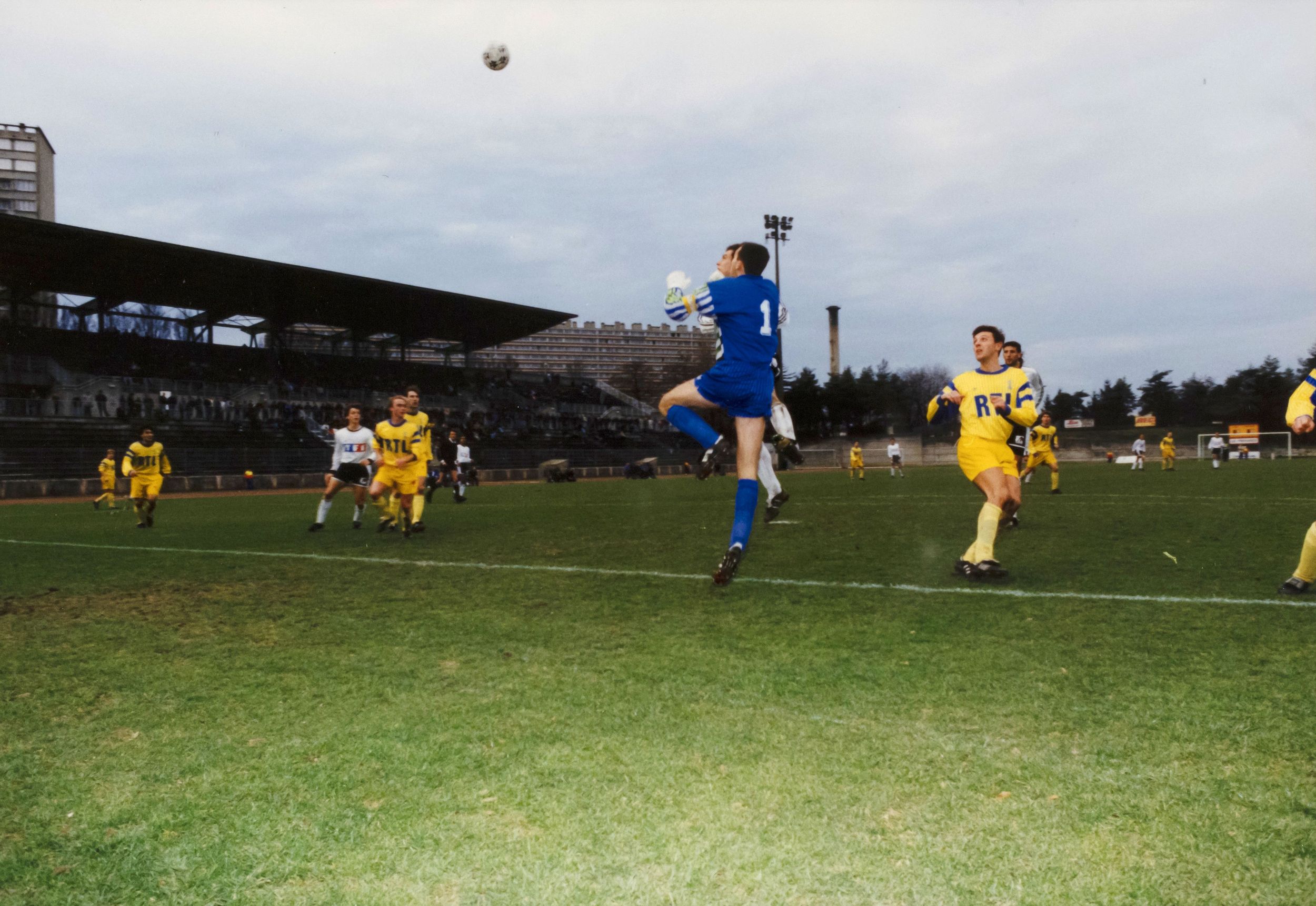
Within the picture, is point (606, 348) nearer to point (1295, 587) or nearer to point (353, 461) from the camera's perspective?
point (353, 461)

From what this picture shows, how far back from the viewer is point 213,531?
12.1 meters

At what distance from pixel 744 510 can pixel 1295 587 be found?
314 cm

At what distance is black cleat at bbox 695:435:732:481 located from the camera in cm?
540

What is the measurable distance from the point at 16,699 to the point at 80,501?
91.3 feet

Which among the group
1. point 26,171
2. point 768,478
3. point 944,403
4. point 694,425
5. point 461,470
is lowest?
point 461,470

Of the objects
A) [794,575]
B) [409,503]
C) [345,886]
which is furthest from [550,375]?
[345,886]

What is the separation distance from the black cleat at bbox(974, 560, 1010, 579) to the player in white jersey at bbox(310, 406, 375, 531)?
9010 millimetres

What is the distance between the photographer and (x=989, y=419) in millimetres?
6242

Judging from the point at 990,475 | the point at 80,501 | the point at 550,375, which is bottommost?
the point at 80,501

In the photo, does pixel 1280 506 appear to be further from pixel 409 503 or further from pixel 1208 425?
pixel 1208 425

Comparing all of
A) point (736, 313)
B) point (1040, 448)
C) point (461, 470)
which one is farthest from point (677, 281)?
point (461, 470)

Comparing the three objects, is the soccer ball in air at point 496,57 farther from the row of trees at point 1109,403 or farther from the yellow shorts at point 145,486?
the row of trees at point 1109,403

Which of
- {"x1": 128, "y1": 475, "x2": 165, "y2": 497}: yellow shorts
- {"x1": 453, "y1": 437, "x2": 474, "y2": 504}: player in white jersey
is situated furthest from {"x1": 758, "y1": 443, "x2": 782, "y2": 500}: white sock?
{"x1": 453, "y1": 437, "x2": 474, "y2": 504}: player in white jersey

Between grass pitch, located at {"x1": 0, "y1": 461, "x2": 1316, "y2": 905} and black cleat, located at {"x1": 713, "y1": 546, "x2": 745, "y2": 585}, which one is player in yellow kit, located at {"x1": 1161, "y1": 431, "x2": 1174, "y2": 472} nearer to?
grass pitch, located at {"x1": 0, "y1": 461, "x2": 1316, "y2": 905}
